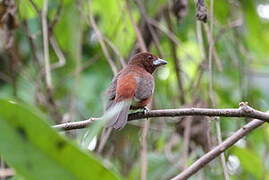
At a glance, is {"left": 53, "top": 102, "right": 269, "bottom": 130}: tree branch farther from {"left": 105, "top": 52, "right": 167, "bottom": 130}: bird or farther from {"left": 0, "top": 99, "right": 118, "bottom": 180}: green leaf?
{"left": 0, "top": 99, "right": 118, "bottom": 180}: green leaf

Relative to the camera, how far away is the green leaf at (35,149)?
2.66 ft

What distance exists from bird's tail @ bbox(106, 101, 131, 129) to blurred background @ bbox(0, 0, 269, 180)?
11.5 inches

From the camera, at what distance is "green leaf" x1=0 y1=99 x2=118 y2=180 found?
2.66 feet

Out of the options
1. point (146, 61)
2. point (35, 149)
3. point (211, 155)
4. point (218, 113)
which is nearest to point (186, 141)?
point (146, 61)

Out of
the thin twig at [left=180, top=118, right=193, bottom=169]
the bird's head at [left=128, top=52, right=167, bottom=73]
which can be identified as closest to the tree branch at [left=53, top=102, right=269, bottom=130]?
the thin twig at [left=180, top=118, right=193, bottom=169]

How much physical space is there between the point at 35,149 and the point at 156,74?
420 centimetres

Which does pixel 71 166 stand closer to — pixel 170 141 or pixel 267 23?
pixel 170 141

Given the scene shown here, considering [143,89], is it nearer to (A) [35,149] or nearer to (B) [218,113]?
(B) [218,113]

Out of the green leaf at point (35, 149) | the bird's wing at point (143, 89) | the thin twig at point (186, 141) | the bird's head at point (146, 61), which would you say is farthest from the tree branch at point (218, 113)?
the bird's head at point (146, 61)

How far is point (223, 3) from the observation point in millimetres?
4430

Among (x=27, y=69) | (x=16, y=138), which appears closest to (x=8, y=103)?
(x=16, y=138)

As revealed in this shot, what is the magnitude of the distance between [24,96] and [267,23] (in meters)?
2.47

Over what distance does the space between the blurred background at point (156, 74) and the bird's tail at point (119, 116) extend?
0.29 metres

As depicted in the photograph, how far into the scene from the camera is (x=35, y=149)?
0.82 m
